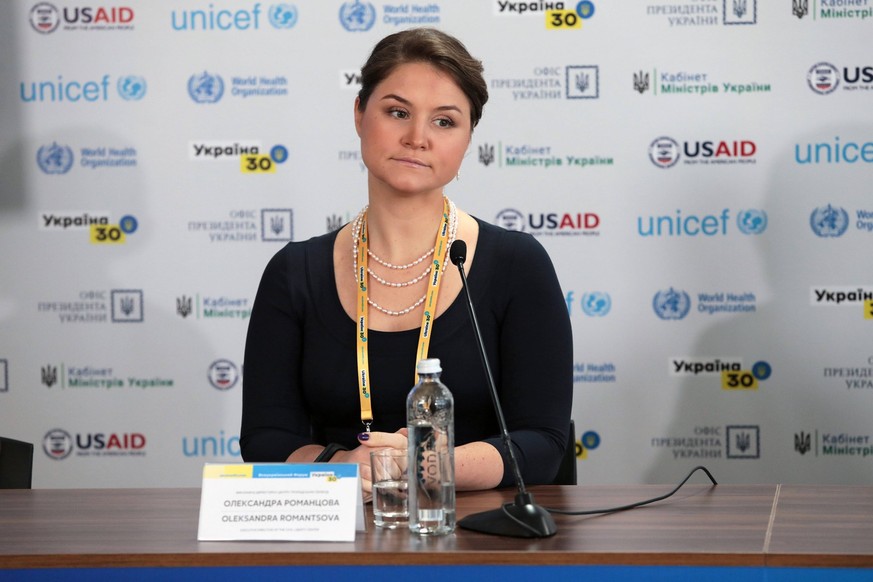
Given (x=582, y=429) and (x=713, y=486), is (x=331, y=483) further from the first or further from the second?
(x=582, y=429)

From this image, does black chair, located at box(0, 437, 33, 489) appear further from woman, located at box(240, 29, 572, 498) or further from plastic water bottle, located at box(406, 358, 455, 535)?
plastic water bottle, located at box(406, 358, 455, 535)

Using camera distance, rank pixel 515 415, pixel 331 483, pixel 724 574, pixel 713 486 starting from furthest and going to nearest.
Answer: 1. pixel 515 415
2. pixel 713 486
3. pixel 331 483
4. pixel 724 574

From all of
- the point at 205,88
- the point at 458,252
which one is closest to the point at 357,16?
the point at 205,88

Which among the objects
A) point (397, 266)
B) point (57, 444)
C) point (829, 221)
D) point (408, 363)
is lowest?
point (57, 444)

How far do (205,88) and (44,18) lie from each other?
66cm

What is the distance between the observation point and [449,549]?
1505 mm

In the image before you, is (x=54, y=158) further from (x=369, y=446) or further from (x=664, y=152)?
(x=369, y=446)

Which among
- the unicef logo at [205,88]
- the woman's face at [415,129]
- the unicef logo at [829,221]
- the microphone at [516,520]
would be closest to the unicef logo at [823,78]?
the unicef logo at [829,221]

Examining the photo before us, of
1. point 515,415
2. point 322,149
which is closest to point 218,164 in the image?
point 322,149

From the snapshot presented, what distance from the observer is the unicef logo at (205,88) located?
3938 millimetres

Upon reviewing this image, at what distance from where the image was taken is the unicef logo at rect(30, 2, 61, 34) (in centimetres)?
398

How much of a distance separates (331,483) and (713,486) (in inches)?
30.4

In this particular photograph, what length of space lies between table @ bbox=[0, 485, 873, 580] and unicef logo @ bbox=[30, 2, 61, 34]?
2.58 m

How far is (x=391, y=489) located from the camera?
1.66 m
